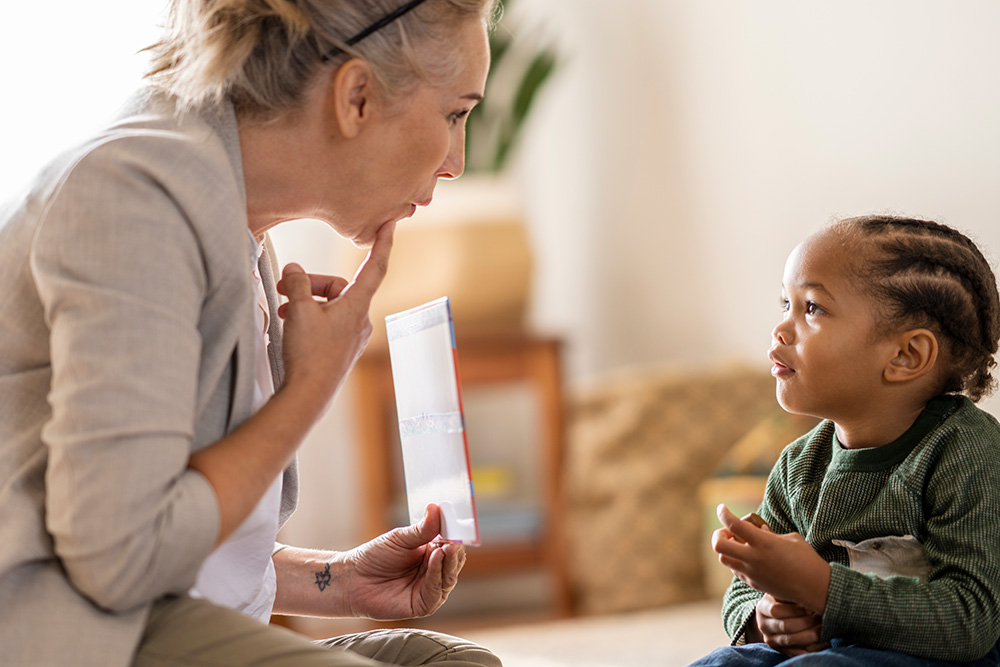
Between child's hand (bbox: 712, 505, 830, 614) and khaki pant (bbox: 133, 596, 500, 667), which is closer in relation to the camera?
khaki pant (bbox: 133, 596, 500, 667)

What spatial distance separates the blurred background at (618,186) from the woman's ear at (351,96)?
133 cm

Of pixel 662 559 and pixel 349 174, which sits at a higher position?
pixel 349 174

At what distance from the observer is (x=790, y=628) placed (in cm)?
101

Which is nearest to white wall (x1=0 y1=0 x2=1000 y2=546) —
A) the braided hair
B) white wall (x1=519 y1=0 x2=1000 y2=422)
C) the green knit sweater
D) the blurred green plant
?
white wall (x1=519 y1=0 x2=1000 y2=422)

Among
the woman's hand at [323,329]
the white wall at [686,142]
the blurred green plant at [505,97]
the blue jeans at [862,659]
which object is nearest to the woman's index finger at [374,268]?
the woman's hand at [323,329]

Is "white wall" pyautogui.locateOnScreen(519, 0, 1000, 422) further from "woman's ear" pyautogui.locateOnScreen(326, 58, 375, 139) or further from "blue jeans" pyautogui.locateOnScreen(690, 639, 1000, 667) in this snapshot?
"woman's ear" pyautogui.locateOnScreen(326, 58, 375, 139)

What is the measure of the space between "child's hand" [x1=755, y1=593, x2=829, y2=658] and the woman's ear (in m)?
0.63

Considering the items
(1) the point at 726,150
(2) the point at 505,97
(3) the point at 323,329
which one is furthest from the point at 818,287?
(2) the point at 505,97

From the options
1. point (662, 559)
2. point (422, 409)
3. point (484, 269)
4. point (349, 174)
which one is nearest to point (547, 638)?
point (662, 559)

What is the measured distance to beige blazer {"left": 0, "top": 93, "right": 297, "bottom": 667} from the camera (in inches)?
30.1

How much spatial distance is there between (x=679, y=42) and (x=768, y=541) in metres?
2.44

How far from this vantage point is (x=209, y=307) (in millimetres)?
874

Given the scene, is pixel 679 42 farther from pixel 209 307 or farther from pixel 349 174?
pixel 209 307

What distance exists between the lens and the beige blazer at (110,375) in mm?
764
